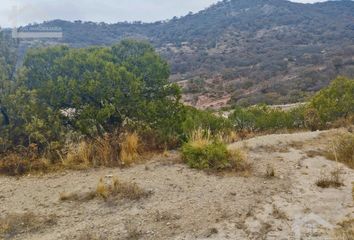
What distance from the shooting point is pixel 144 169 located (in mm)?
7387

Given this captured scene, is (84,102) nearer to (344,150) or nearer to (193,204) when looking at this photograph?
(193,204)

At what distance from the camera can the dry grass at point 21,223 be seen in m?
5.38

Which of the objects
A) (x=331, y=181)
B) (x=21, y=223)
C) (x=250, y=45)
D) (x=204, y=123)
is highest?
(x=250, y=45)

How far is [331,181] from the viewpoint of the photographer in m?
6.71

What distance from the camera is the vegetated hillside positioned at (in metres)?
37.0

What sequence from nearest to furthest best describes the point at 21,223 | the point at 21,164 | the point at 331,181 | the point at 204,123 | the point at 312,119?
the point at 21,223 < the point at 331,181 < the point at 21,164 < the point at 204,123 < the point at 312,119

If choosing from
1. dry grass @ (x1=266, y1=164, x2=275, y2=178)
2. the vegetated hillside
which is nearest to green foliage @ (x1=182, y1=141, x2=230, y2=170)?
dry grass @ (x1=266, y1=164, x2=275, y2=178)

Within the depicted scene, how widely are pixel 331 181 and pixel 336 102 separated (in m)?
5.54

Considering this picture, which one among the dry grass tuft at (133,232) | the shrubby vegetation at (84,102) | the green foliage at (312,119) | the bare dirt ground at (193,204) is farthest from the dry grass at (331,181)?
the green foliage at (312,119)

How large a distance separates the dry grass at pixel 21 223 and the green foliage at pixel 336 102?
830cm

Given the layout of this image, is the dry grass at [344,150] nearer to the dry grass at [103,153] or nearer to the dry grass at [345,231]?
the dry grass at [345,231]

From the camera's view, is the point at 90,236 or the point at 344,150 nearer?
the point at 90,236

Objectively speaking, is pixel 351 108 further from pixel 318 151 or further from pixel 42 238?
pixel 42 238

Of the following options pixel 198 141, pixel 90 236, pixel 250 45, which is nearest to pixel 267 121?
pixel 198 141
